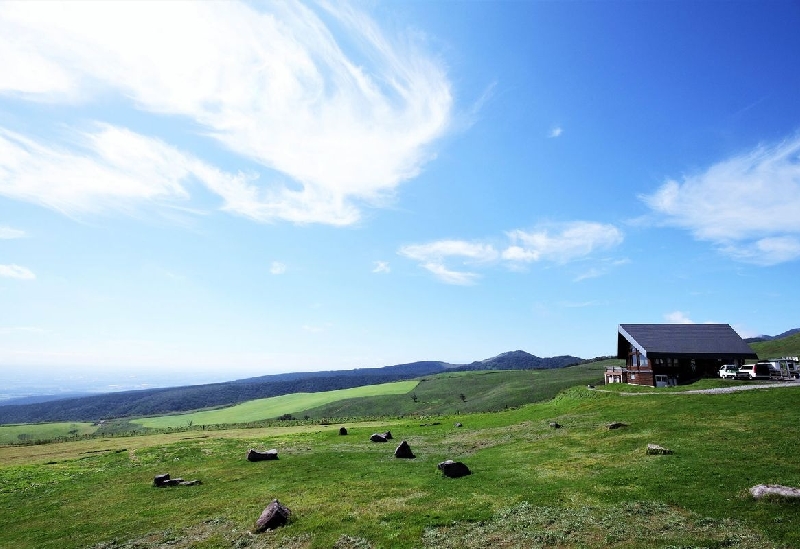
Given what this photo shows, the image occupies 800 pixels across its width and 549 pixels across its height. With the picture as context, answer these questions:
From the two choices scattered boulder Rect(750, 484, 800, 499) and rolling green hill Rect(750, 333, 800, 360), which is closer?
scattered boulder Rect(750, 484, 800, 499)

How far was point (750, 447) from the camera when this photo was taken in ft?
101

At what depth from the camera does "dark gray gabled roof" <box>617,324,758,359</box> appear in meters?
71.7

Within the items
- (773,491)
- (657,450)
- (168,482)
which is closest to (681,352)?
(657,450)

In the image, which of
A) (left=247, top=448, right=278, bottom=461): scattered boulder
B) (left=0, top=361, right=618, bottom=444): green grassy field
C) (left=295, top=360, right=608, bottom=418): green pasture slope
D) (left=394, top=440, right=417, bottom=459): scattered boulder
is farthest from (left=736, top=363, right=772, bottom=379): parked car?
(left=247, top=448, right=278, bottom=461): scattered boulder

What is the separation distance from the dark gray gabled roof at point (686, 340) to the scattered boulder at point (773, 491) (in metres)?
54.2

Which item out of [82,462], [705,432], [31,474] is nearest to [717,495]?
[705,432]

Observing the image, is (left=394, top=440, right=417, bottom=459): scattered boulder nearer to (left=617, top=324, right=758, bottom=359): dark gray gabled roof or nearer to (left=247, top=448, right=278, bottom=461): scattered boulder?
(left=247, top=448, right=278, bottom=461): scattered boulder

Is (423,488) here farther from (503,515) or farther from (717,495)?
(717,495)

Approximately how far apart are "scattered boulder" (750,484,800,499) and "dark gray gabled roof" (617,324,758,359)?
54182 mm

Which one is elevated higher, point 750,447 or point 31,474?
point 750,447

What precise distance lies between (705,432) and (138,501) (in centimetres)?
4879

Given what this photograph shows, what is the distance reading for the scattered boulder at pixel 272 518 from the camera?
86.2 feet

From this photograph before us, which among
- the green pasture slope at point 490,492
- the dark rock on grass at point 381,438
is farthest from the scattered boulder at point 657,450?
the dark rock on grass at point 381,438

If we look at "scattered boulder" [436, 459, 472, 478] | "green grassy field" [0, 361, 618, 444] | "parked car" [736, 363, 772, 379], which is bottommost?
"green grassy field" [0, 361, 618, 444]
